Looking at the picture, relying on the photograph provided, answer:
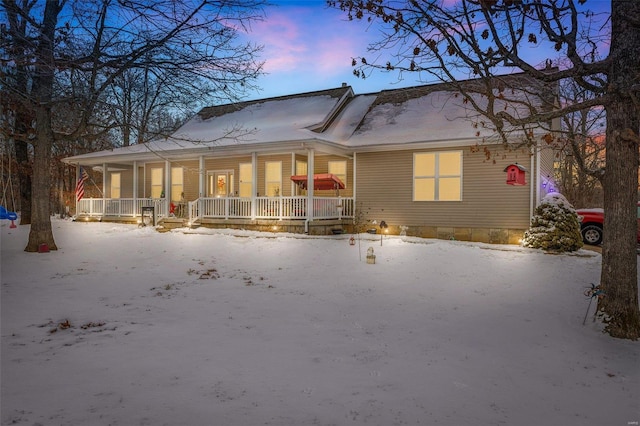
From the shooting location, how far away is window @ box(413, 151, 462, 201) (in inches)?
631

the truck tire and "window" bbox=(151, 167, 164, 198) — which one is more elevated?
"window" bbox=(151, 167, 164, 198)

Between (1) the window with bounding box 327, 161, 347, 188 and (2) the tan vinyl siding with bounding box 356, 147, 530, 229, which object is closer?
(2) the tan vinyl siding with bounding box 356, 147, 530, 229

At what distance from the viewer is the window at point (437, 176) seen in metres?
16.0

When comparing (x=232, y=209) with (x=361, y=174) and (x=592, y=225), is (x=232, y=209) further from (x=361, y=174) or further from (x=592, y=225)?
(x=592, y=225)

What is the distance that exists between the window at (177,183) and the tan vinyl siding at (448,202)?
976 cm

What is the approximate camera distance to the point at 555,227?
1279cm

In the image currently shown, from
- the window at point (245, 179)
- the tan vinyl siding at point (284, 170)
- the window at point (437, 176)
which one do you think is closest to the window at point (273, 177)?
the tan vinyl siding at point (284, 170)

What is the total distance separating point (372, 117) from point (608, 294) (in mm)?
14412

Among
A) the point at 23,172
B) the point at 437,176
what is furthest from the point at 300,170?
the point at 23,172

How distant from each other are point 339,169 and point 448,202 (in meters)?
4.81

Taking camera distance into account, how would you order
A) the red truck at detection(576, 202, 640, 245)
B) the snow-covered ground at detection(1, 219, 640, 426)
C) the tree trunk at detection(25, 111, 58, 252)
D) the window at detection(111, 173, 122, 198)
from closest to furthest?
the snow-covered ground at detection(1, 219, 640, 426) → the tree trunk at detection(25, 111, 58, 252) → the red truck at detection(576, 202, 640, 245) → the window at detection(111, 173, 122, 198)

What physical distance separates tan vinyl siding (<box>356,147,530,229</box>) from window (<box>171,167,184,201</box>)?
976 cm

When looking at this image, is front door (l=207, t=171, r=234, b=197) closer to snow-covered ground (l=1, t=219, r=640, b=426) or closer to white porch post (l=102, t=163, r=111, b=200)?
white porch post (l=102, t=163, r=111, b=200)

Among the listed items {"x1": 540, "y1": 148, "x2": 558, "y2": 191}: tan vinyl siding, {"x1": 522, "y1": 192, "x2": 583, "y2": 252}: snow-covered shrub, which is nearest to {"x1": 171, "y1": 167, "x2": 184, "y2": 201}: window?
{"x1": 522, "y1": 192, "x2": 583, "y2": 252}: snow-covered shrub
